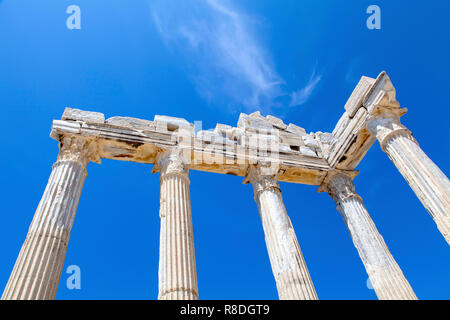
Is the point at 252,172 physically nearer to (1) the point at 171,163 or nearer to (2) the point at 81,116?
(1) the point at 171,163

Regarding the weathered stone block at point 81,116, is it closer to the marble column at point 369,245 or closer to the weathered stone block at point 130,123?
the weathered stone block at point 130,123

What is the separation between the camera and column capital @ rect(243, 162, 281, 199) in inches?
658

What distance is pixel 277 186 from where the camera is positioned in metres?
16.9

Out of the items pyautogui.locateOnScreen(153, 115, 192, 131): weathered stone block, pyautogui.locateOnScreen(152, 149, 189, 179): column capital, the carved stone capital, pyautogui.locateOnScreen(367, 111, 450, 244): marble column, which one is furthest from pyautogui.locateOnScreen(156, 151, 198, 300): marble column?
pyautogui.locateOnScreen(367, 111, 450, 244): marble column

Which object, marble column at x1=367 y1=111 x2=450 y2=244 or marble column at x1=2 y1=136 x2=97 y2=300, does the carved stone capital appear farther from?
marble column at x1=2 y1=136 x2=97 y2=300

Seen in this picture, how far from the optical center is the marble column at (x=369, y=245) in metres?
13.9

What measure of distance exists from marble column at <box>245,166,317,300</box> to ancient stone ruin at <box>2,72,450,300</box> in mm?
41

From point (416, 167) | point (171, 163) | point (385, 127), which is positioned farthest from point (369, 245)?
point (171, 163)

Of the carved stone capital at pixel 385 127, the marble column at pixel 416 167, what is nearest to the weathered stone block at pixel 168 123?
the carved stone capital at pixel 385 127

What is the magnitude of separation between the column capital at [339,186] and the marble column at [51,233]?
12.1 meters

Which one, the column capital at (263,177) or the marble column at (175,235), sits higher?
the column capital at (263,177)

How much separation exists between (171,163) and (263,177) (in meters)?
4.51

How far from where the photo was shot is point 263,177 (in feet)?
55.9
